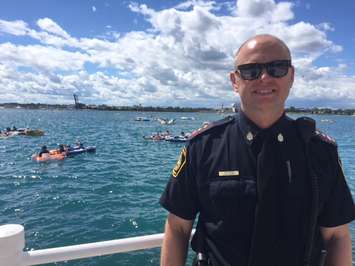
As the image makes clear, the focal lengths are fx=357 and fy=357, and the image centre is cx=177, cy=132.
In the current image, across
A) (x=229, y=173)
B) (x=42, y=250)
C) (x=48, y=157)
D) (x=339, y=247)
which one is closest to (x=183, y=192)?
(x=229, y=173)

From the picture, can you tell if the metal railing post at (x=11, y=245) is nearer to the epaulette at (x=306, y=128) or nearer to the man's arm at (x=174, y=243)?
the man's arm at (x=174, y=243)

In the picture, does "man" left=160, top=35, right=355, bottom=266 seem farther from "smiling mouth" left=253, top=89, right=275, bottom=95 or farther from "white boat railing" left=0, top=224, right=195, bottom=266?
"white boat railing" left=0, top=224, right=195, bottom=266

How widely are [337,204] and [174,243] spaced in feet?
3.57

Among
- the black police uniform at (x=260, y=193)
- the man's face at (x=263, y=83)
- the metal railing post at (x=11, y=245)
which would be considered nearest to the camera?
the black police uniform at (x=260, y=193)

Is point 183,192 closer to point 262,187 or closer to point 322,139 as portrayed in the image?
point 262,187

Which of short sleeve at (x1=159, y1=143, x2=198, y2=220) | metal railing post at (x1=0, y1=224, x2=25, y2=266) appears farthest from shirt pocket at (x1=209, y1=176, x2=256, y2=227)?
metal railing post at (x1=0, y1=224, x2=25, y2=266)

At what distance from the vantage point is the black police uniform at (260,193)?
7.14ft

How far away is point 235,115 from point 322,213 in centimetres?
85

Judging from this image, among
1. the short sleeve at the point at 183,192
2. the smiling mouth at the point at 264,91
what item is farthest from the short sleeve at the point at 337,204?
the short sleeve at the point at 183,192

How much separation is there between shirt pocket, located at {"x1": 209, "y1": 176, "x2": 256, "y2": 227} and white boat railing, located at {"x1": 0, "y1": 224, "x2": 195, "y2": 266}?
101 centimetres

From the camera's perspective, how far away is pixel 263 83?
2275mm

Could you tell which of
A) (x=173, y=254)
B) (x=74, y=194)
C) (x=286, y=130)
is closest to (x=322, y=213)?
(x=286, y=130)

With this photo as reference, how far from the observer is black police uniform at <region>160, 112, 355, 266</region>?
7.14 ft

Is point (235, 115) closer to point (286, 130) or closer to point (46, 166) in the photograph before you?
point (286, 130)
